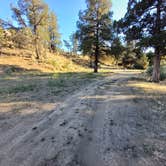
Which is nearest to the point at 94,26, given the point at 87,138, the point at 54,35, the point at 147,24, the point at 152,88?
the point at 147,24

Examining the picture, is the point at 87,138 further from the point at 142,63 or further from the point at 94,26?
the point at 142,63

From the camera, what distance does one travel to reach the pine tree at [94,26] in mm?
21797

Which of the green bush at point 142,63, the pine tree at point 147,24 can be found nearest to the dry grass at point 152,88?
the pine tree at point 147,24

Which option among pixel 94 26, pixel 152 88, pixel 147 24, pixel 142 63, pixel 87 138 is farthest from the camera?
pixel 142 63

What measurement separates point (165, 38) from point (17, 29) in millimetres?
19079

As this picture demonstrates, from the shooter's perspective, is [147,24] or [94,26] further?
[94,26]

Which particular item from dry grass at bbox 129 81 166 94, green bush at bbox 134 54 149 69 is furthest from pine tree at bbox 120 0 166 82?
green bush at bbox 134 54 149 69

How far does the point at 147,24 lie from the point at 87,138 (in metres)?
12.3

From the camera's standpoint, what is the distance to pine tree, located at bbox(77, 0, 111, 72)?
858 inches

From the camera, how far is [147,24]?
45.5 ft

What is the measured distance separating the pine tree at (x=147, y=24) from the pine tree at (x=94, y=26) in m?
7.38

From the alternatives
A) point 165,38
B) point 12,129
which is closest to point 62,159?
point 12,129

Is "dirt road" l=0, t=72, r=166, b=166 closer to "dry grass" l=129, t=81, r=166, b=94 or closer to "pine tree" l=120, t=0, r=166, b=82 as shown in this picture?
"dry grass" l=129, t=81, r=166, b=94

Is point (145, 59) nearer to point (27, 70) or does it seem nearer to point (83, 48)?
point (83, 48)
